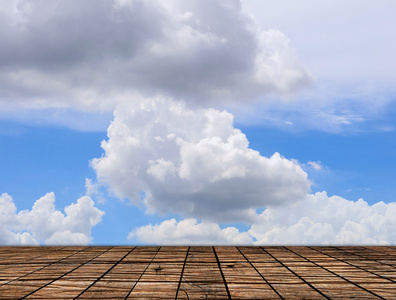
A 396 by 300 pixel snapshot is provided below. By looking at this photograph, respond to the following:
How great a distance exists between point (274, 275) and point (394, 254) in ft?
16.1

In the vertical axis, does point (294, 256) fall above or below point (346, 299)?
above

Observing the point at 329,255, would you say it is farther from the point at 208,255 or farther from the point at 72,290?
the point at 72,290

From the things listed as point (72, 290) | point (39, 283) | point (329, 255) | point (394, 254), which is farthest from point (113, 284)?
point (394, 254)

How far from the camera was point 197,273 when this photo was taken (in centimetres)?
787

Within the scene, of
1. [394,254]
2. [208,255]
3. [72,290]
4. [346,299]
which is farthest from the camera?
[394,254]

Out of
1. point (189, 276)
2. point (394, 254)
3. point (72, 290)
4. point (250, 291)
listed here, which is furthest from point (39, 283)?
point (394, 254)

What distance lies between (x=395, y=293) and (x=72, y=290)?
5.80 m

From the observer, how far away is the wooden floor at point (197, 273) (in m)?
6.61

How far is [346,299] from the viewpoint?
20.7 feet

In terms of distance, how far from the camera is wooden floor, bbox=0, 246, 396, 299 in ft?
21.7

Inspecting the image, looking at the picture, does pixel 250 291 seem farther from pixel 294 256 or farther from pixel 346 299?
Answer: pixel 294 256

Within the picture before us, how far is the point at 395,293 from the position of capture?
6672 mm

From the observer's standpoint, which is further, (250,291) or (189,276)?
(189,276)

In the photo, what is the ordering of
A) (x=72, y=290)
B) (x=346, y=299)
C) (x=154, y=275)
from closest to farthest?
(x=346, y=299)
(x=72, y=290)
(x=154, y=275)
